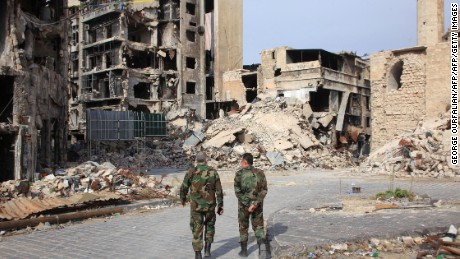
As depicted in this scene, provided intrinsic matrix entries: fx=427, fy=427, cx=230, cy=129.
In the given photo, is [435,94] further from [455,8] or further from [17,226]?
[17,226]

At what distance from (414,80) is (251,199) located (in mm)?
21024

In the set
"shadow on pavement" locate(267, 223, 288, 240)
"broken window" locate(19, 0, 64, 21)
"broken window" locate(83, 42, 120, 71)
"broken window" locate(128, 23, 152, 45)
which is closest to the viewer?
"shadow on pavement" locate(267, 223, 288, 240)

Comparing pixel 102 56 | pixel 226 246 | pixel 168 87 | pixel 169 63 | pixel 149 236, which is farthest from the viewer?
pixel 169 63

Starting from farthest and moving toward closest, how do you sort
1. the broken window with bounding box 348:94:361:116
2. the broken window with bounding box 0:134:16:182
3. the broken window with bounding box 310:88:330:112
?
the broken window with bounding box 348:94:361:116 → the broken window with bounding box 310:88:330:112 → the broken window with bounding box 0:134:16:182

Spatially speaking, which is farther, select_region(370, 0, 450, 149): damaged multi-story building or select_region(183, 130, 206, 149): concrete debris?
select_region(183, 130, 206, 149): concrete debris

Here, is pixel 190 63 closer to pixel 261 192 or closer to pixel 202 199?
pixel 261 192

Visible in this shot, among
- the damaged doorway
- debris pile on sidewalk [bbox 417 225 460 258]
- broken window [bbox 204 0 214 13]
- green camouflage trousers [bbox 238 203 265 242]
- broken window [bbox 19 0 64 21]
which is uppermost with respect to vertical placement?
broken window [bbox 204 0 214 13]

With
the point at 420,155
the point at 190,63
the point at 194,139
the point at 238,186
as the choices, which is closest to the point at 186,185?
the point at 238,186

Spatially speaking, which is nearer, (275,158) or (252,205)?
(252,205)

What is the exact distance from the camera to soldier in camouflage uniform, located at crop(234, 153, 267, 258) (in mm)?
6469

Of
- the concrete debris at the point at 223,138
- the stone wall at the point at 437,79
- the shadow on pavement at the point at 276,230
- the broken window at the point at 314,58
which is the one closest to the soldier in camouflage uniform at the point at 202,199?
the shadow on pavement at the point at 276,230

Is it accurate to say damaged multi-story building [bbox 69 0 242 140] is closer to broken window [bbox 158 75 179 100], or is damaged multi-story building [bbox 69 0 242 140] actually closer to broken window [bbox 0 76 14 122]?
broken window [bbox 158 75 179 100]

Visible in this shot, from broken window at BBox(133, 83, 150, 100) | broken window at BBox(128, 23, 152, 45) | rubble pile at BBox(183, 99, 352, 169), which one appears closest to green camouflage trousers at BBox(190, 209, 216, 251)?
rubble pile at BBox(183, 99, 352, 169)

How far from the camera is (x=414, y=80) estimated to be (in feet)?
80.2
